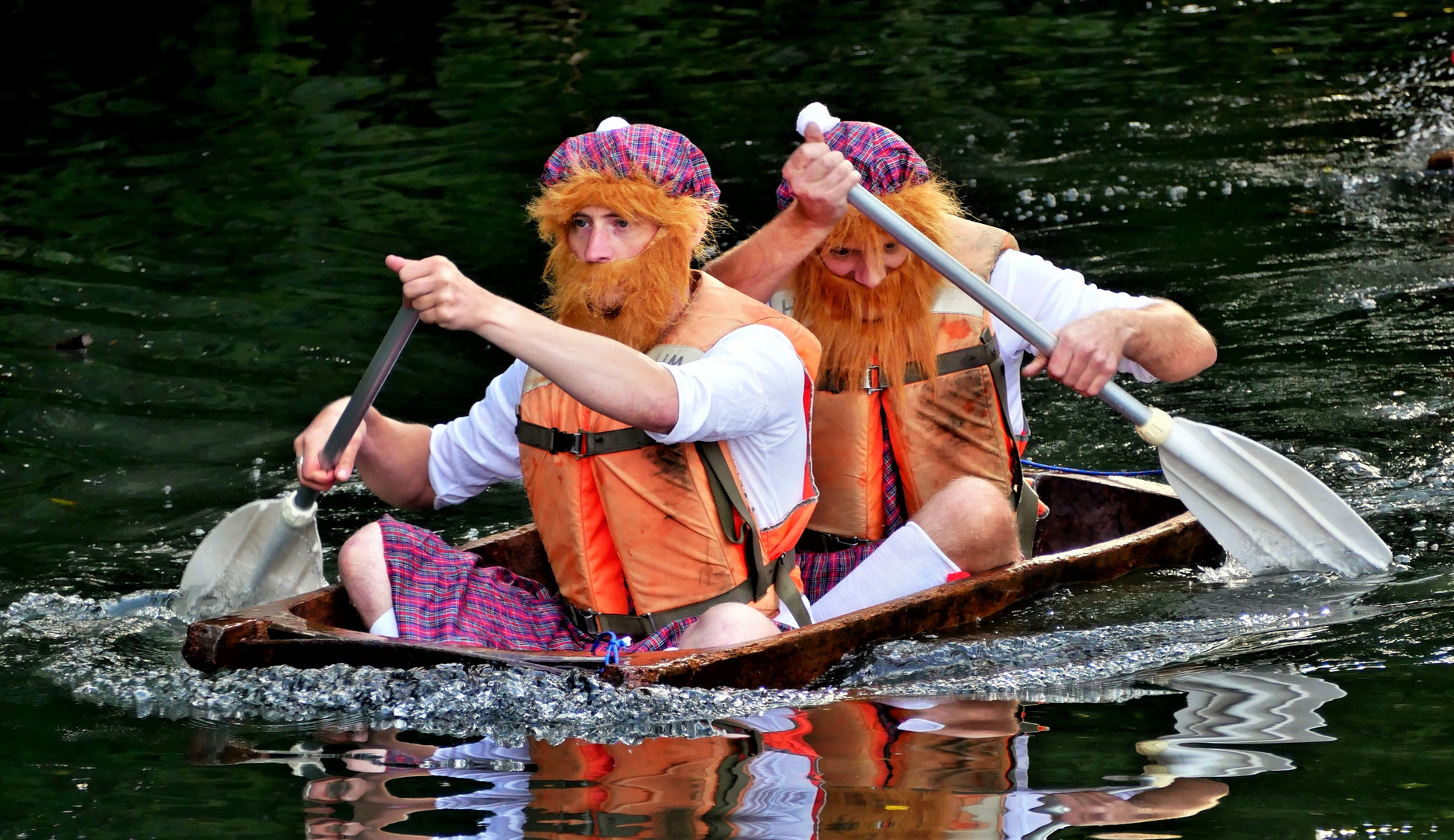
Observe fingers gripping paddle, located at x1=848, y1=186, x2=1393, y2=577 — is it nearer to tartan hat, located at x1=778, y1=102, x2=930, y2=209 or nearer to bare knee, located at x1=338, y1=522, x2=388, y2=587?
tartan hat, located at x1=778, y1=102, x2=930, y2=209

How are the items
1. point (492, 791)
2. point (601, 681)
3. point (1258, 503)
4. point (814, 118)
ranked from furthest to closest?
point (1258, 503), point (814, 118), point (601, 681), point (492, 791)

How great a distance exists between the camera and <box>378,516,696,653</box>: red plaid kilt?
4133mm

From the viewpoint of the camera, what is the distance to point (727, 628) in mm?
3912

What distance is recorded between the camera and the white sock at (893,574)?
177 inches

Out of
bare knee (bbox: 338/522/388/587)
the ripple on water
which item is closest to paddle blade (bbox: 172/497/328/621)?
the ripple on water

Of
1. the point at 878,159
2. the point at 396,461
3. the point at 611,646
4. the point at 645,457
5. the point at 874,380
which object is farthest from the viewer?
the point at 874,380

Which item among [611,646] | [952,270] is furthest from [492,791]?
[952,270]

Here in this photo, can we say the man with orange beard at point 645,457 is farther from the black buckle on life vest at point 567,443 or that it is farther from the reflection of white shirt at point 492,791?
the reflection of white shirt at point 492,791

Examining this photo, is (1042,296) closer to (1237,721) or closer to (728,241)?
(1237,721)

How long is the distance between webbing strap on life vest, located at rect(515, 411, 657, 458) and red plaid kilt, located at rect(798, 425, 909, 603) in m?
0.92

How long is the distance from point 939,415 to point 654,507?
103 cm

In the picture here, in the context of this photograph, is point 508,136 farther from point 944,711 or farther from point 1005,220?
point 944,711

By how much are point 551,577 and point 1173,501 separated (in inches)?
72.1

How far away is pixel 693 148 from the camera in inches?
164
